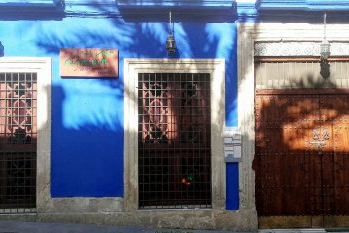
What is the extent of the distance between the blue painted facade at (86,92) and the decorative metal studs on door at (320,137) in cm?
145

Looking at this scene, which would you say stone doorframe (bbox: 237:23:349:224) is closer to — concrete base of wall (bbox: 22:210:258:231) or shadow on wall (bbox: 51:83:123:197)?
concrete base of wall (bbox: 22:210:258:231)

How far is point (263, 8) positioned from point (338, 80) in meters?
1.86

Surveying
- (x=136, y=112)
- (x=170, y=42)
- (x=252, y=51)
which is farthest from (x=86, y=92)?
(x=252, y=51)

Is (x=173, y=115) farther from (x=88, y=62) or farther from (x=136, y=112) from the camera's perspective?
(x=88, y=62)

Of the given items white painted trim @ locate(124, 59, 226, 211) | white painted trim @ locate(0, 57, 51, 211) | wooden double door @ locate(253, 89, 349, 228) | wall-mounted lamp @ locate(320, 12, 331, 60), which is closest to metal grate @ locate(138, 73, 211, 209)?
white painted trim @ locate(124, 59, 226, 211)

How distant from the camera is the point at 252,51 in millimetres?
7320

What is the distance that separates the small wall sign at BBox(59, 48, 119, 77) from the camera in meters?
7.14

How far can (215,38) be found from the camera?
7312 millimetres

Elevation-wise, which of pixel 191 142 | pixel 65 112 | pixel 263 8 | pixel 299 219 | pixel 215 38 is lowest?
pixel 299 219

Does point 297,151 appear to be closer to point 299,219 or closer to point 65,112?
point 299,219

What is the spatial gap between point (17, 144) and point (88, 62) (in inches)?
71.4

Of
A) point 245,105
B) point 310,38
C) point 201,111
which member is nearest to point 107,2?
point 201,111

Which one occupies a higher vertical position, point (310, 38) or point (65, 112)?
point (310, 38)

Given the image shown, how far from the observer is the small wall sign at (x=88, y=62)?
7145 millimetres
